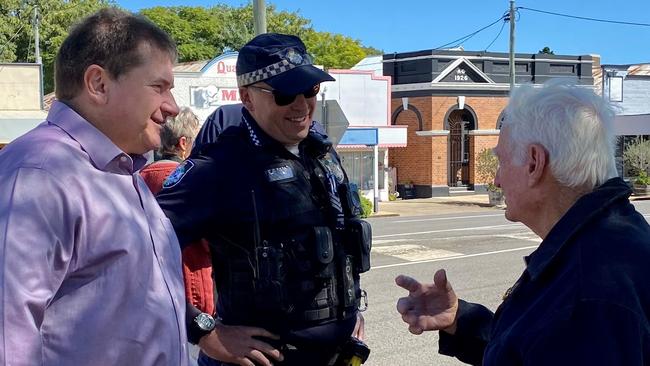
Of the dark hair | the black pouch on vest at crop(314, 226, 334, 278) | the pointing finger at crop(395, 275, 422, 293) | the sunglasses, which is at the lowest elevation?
the pointing finger at crop(395, 275, 422, 293)

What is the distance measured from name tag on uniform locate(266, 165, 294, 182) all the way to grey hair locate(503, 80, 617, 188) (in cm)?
92

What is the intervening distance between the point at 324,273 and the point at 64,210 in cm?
116

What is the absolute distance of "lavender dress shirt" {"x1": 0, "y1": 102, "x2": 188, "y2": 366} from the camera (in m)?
1.58

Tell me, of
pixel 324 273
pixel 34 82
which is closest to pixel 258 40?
pixel 324 273

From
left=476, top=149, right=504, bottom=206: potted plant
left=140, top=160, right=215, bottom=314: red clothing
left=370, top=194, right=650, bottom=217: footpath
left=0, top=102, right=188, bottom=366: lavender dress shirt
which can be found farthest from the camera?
left=476, top=149, right=504, bottom=206: potted plant

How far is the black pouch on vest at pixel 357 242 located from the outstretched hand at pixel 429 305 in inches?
7.9

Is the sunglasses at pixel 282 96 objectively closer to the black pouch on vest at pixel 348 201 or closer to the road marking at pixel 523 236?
the black pouch on vest at pixel 348 201

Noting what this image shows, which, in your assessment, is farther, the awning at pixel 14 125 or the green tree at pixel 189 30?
the green tree at pixel 189 30

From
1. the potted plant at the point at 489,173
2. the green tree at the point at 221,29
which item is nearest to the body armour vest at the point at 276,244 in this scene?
the potted plant at the point at 489,173

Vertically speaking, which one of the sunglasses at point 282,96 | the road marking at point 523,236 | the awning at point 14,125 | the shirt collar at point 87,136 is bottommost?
the road marking at point 523,236

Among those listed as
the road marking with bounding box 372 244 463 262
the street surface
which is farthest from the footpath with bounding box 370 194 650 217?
the road marking with bounding box 372 244 463 262

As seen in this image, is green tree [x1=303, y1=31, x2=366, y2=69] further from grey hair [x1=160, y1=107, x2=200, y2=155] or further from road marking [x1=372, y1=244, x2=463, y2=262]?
grey hair [x1=160, y1=107, x2=200, y2=155]

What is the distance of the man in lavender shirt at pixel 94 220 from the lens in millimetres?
1598

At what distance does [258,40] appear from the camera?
2.84 metres
